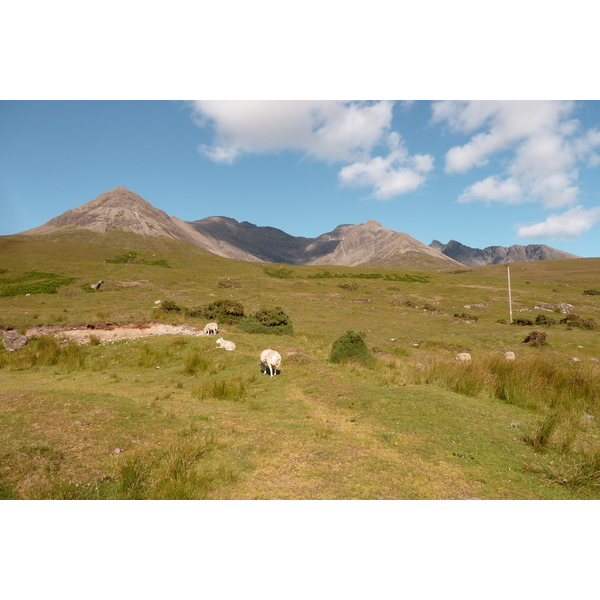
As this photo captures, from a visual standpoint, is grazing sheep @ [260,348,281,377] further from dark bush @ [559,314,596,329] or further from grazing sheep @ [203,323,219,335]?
dark bush @ [559,314,596,329]

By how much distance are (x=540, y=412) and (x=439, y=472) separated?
5981mm

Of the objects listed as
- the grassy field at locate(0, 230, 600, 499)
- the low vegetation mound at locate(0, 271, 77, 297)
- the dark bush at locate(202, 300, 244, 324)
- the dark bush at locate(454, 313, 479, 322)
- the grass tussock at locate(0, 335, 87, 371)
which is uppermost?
the low vegetation mound at locate(0, 271, 77, 297)

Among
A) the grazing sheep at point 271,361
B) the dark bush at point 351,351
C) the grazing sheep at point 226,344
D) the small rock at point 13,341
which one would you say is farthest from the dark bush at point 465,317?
the small rock at point 13,341

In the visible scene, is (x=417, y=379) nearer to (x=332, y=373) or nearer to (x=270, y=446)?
(x=332, y=373)

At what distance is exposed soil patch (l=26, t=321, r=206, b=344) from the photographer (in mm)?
19172

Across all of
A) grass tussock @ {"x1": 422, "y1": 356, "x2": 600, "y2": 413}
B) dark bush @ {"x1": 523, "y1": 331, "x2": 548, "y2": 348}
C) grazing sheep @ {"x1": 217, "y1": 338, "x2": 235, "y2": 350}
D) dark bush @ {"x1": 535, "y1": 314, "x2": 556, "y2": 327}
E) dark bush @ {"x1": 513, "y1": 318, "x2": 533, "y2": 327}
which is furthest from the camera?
dark bush @ {"x1": 513, "y1": 318, "x2": 533, "y2": 327}

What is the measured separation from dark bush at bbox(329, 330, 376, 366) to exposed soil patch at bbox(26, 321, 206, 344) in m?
8.63

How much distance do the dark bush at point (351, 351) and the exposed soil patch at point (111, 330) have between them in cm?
863

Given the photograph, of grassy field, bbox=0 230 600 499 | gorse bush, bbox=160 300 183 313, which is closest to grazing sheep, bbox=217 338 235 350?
grassy field, bbox=0 230 600 499

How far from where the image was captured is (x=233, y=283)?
50812 mm

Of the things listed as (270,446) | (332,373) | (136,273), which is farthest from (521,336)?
(136,273)

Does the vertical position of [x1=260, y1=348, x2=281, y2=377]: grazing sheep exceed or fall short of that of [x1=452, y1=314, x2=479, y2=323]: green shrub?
it falls short

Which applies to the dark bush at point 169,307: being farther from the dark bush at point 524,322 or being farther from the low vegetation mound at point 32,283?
the dark bush at point 524,322

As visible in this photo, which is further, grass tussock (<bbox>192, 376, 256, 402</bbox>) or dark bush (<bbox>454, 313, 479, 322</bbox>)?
dark bush (<bbox>454, 313, 479, 322</bbox>)
